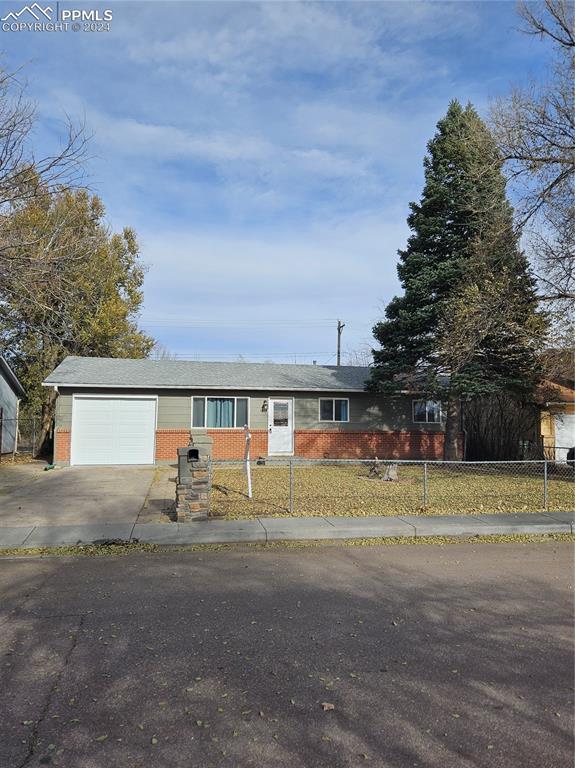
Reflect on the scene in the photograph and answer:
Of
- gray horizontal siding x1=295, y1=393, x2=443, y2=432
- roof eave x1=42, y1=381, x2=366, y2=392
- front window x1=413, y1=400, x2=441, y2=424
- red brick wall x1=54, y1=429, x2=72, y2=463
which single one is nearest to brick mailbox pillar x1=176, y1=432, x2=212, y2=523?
roof eave x1=42, y1=381, x2=366, y2=392

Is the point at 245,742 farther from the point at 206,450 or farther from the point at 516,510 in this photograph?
the point at 516,510

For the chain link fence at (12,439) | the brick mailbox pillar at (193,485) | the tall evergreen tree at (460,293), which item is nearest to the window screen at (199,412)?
the tall evergreen tree at (460,293)

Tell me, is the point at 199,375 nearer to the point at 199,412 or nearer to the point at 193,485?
the point at 199,412

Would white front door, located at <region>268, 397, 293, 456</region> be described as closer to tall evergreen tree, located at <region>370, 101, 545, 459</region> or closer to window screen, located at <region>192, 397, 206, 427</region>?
window screen, located at <region>192, 397, 206, 427</region>

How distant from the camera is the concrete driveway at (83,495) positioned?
9.70m

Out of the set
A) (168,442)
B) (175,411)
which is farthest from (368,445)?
(168,442)

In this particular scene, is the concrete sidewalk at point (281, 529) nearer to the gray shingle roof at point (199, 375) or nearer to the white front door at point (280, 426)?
the gray shingle roof at point (199, 375)

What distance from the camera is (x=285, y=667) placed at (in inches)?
159

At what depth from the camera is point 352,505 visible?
10.8 meters

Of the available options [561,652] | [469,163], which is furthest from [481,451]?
[561,652]

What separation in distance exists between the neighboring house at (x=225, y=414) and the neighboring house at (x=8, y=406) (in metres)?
4.45

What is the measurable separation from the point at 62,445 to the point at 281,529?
41.4 feet

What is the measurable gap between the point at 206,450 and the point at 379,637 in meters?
5.27

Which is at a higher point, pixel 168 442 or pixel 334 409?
pixel 334 409
